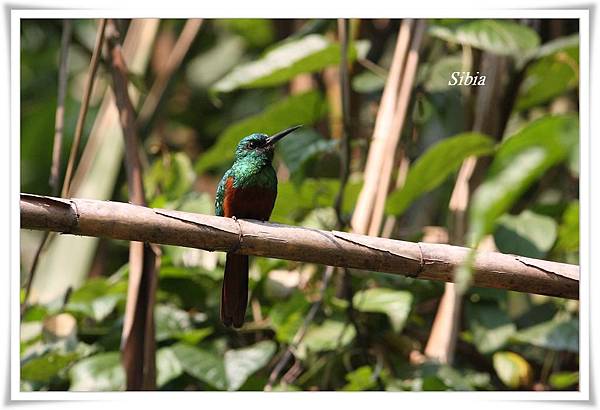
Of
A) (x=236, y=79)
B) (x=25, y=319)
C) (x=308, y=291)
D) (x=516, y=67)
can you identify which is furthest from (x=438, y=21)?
(x=25, y=319)

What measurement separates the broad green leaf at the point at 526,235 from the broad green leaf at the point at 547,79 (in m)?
0.57

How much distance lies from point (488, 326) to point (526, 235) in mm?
325

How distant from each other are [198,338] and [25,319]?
0.53m

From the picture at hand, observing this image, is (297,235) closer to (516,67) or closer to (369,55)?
(516,67)

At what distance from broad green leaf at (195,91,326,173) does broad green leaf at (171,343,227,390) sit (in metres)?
0.66

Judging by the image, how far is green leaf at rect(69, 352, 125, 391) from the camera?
2.53 metres

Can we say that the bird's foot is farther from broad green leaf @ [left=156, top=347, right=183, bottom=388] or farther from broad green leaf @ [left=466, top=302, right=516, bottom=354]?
broad green leaf @ [left=466, top=302, right=516, bottom=354]

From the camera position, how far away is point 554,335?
2.75m

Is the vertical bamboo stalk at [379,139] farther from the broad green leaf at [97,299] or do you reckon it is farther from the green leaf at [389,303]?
the broad green leaf at [97,299]

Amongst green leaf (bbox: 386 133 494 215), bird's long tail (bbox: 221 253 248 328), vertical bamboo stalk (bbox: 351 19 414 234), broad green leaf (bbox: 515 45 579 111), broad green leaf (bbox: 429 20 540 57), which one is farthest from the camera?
broad green leaf (bbox: 515 45 579 111)

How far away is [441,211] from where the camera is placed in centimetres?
349

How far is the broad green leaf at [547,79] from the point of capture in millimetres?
3080

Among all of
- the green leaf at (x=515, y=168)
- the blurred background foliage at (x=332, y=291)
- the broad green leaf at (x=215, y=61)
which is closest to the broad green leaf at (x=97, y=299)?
the blurred background foliage at (x=332, y=291)

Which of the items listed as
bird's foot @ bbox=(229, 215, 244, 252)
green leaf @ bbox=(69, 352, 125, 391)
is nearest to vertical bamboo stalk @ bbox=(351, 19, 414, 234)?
green leaf @ bbox=(69, 352, 125, 391)
